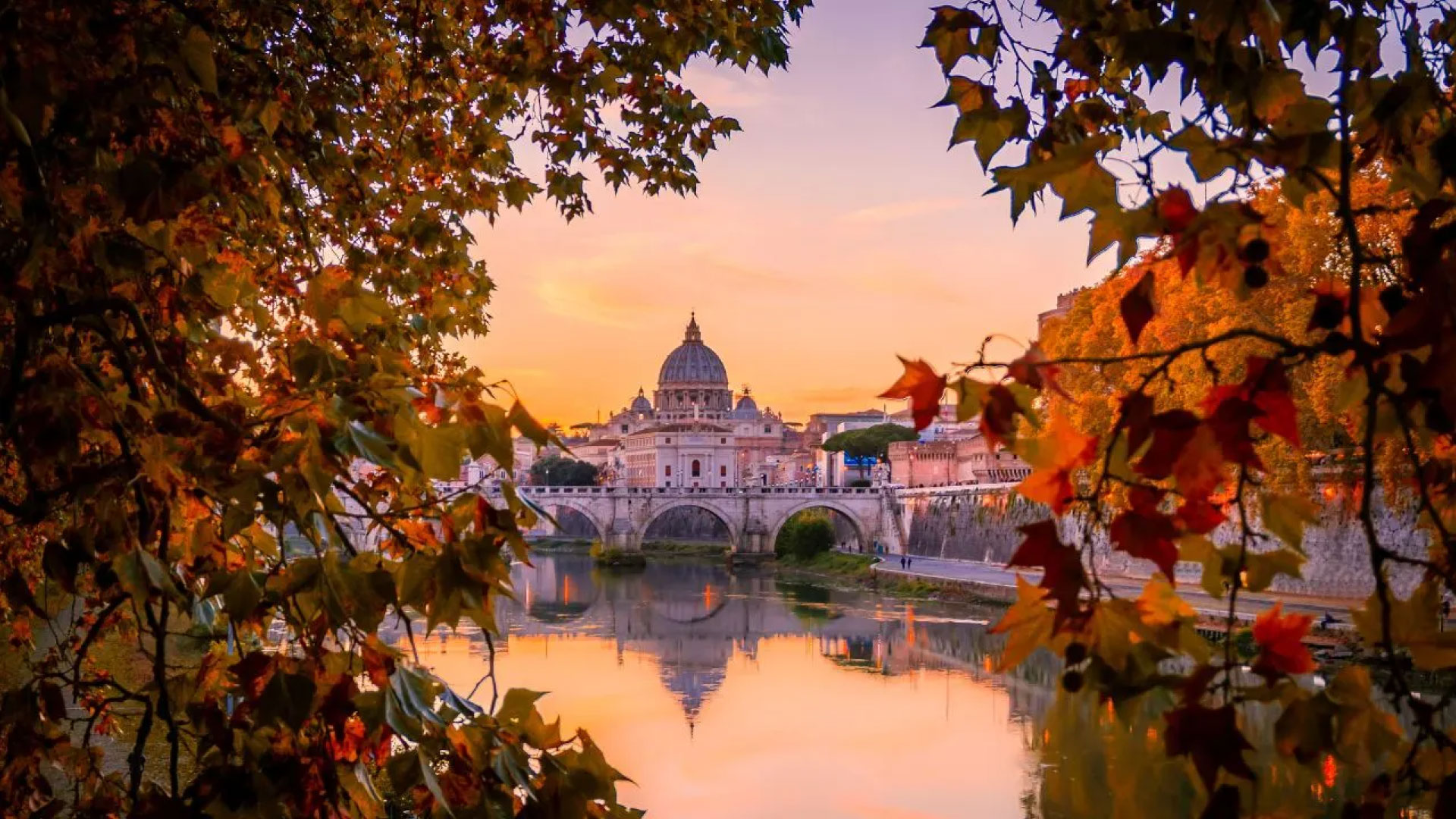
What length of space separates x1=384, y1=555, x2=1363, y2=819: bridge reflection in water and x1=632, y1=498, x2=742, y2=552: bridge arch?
16846 mm

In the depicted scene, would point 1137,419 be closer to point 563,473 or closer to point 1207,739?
point 1207,739

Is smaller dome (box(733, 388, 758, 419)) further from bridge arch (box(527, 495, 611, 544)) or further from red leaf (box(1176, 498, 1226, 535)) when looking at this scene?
red leaf (box(1176, 498, 1226, 535))

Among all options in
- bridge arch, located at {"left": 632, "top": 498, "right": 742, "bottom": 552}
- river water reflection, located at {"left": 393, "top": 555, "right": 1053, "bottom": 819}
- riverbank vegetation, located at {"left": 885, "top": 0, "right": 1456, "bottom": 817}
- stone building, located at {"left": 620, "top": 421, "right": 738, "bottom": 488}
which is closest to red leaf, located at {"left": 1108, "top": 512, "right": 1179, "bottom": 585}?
riverbank vegetation, located at {"left": 885, "top": 0, "right": 1456, "bottom": 817}

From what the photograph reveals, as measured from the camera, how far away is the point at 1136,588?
18.4 m

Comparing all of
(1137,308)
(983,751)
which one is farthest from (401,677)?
(983,751)

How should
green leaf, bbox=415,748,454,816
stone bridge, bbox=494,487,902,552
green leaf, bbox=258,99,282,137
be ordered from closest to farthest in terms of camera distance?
green leaf, bbox=415,748,454,816 < green leaf, bbox=258,99,282,137 < stone bridge, bbox=494,487,902,552

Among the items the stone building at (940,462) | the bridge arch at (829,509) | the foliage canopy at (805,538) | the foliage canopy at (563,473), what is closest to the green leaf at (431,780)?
the foliage canopy at (805,538)

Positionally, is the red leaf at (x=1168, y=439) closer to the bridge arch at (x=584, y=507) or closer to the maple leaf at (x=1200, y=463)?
the maple leaf at (x=1200, y=463)

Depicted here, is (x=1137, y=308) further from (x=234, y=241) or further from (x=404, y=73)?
(x=404, y=73)

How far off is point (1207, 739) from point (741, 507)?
134 ft

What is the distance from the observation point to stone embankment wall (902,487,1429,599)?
50.8ft

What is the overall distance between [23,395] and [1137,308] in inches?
53.9

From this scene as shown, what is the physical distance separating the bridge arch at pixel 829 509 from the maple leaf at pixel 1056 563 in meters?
39.2

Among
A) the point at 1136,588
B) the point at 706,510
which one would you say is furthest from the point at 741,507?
the point at 1136,588
